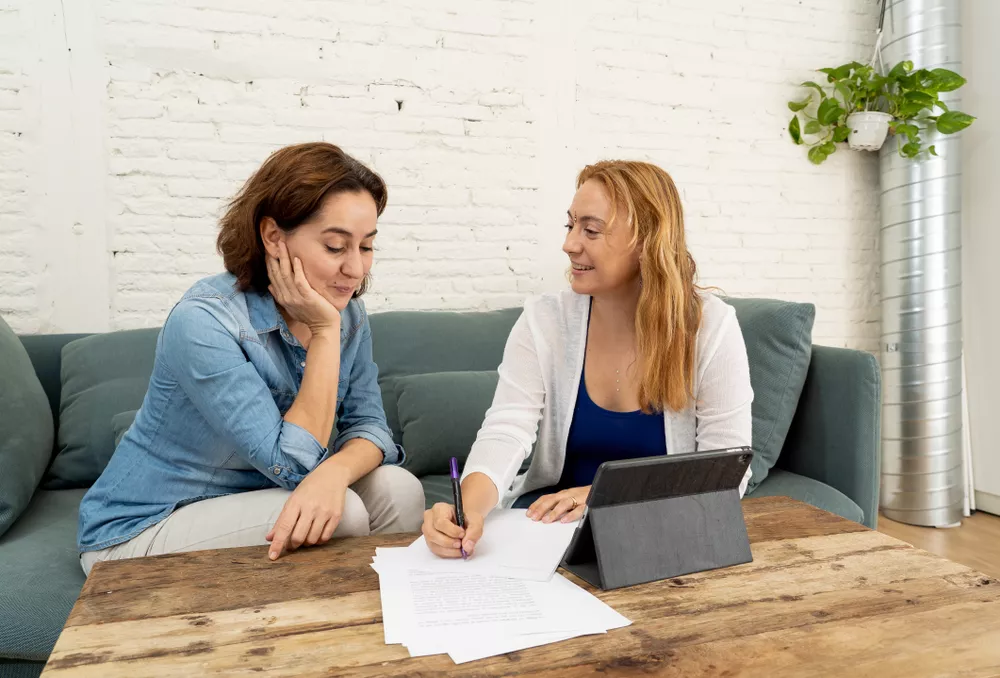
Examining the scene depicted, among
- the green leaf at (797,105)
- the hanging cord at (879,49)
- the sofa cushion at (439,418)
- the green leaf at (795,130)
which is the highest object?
the hanging cord at (879,49)

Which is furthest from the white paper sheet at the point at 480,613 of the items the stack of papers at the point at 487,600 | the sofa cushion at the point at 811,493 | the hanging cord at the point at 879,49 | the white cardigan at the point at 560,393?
the hanging cord at the point at 879,49

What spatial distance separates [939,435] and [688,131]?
157 centimetres

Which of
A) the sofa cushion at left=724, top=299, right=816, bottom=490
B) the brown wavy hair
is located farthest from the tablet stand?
the sofa cushion at left=724, top=299, right=816, bottom=490

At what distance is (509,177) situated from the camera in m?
2.94

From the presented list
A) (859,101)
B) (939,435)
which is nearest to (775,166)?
(859,101)

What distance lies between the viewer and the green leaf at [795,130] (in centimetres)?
328

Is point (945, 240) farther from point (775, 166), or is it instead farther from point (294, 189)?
point (294, 189)

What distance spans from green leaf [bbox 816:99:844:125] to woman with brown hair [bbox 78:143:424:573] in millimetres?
2306

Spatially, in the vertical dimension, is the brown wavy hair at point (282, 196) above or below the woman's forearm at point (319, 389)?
above

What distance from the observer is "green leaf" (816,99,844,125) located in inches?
126

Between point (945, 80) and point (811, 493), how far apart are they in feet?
6.30

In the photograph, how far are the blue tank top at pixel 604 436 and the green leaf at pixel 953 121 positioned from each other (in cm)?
221

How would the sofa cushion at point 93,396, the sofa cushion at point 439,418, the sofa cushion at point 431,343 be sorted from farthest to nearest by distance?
the sofa cushion at point 431,343 → the sofa cushion at point 439,418 → the sofa cushion at point 93,396

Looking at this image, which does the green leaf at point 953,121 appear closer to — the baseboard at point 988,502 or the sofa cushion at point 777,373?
the sofa cushion at point 777,373
